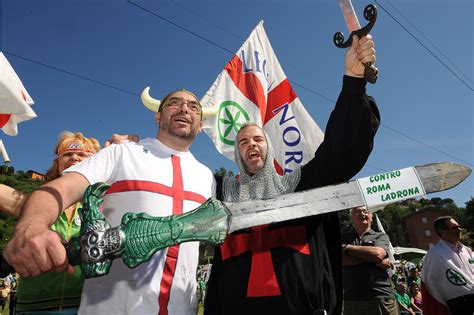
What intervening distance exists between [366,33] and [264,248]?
1.36m

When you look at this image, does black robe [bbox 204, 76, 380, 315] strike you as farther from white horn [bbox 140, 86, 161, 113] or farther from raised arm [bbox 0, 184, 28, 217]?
white horn [bbox 140, 86, 161, 113]

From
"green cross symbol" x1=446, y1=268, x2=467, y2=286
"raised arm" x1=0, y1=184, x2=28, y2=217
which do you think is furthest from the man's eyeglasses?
"green cross symbol" x1=446, y1=268, x2=467, y2=286

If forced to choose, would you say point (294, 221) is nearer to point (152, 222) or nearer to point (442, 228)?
point (152, 222)

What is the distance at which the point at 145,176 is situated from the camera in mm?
1860

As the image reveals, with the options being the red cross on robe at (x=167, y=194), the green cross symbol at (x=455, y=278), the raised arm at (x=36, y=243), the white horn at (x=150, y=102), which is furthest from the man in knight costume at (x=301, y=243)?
the green cross symbol at (x=455, y=278)

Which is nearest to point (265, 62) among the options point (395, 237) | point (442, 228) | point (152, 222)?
point (442, 228)

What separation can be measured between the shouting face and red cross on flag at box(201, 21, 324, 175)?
2.72 meters

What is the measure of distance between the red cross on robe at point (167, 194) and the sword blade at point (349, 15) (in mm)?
1337

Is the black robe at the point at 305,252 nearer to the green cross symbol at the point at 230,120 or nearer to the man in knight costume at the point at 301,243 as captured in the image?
the man in knight costume at the point at 301,243

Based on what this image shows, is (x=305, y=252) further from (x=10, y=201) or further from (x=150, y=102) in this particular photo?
(x=150, y=102)

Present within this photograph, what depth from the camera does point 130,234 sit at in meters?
1.43

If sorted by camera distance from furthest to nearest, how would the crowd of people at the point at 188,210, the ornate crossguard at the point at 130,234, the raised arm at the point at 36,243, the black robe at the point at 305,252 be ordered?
1. the black robe at the point at 305,252
2. the crowd of people at the point at 188,210
3. the ornate crossguard at the point at 130,234
4. the raised arm at the point at 36,243

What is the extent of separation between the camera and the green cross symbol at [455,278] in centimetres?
469

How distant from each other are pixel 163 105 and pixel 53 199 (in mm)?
1035
